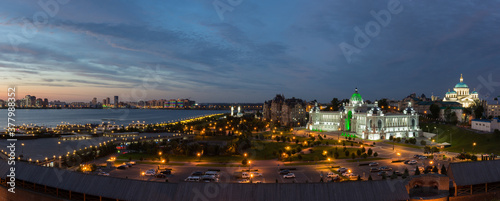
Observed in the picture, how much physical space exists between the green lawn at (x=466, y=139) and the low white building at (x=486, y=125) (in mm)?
1884

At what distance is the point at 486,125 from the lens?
1948 inches

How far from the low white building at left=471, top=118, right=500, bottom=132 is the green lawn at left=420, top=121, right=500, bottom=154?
1884 millimetres

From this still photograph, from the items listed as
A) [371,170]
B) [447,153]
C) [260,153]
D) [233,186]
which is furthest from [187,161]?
[447,153]

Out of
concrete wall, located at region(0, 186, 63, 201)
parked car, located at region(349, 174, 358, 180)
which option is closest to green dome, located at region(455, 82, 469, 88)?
parked car, located at region(349, 174, 358, 180)

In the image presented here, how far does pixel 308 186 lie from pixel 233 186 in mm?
3645

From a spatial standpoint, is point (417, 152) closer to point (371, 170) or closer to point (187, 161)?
point (371, 170)

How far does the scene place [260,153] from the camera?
42.5 meters

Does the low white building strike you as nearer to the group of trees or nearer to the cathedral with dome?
the cathedral with dome

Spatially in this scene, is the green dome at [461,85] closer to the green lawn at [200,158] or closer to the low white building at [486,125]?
the low white building at [486,125]

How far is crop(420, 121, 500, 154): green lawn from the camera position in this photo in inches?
1629

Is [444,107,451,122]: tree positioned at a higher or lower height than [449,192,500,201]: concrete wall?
higher

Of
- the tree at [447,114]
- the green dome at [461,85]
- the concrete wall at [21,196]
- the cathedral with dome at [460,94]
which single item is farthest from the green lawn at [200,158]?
the green dome at [461,85]

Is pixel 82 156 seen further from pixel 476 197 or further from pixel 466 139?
pixel 466 139

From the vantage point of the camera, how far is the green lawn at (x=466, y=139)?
41.4m
